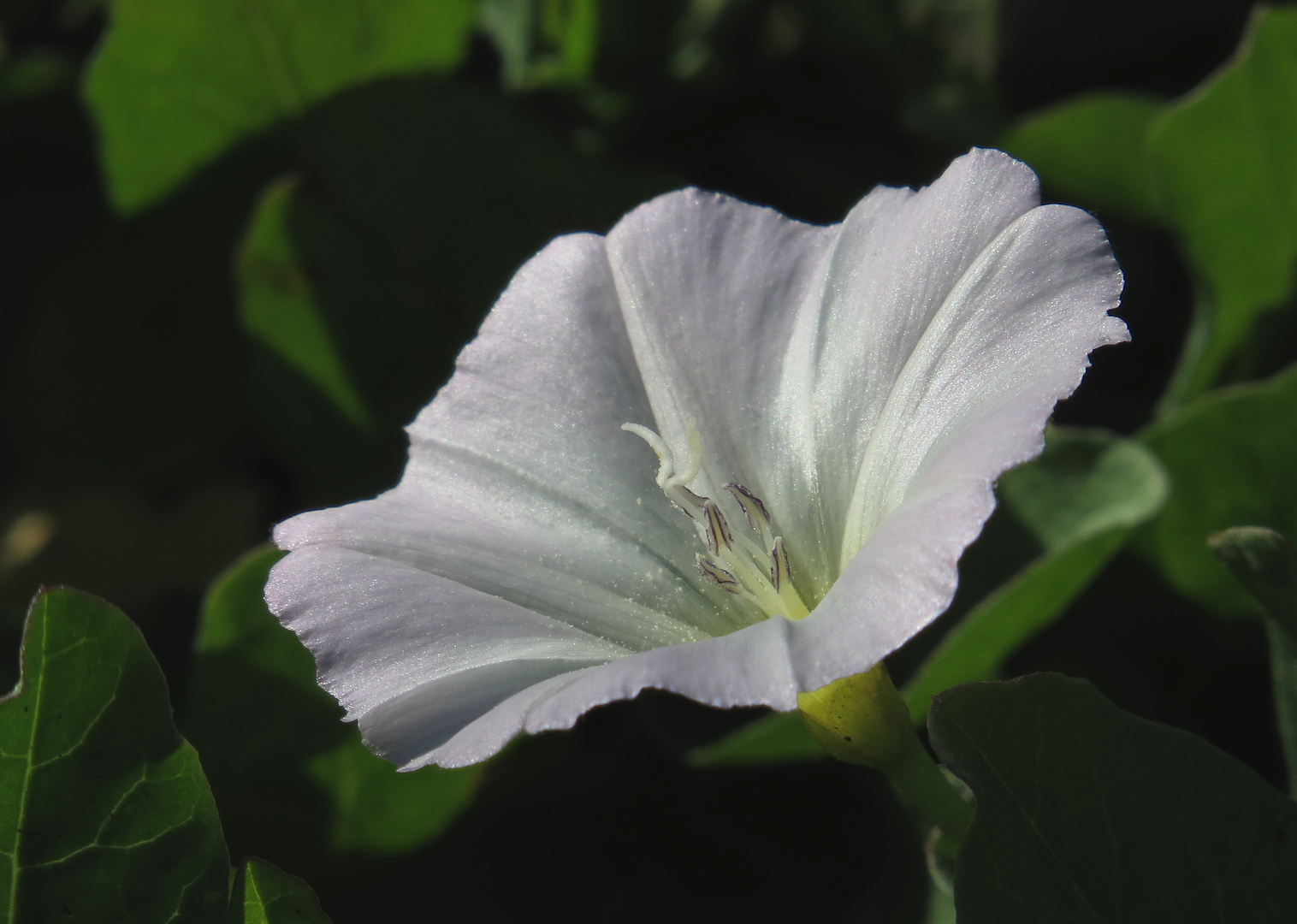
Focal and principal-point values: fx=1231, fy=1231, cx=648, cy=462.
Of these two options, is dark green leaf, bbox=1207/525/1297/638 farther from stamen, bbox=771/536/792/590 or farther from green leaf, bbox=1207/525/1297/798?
stamen, bbox=771/536/792/590

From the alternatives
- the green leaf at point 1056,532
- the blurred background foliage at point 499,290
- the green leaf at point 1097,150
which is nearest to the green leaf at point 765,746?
the blurred background foliage at point 499,290

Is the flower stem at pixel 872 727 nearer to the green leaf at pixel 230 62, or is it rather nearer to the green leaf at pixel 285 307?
the green leaf at pixel 285 307

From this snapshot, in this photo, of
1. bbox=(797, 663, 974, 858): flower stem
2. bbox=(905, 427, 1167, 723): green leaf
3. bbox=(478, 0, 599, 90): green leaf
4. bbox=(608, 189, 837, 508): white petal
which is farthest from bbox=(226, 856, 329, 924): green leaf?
bbox=(478, 0, 599, 90): green leaf

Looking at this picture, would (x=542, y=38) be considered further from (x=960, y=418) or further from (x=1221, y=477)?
(x=960, y=418)

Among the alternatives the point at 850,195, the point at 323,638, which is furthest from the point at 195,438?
the point at 323,638

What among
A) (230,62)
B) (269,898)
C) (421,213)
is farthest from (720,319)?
(230,62)

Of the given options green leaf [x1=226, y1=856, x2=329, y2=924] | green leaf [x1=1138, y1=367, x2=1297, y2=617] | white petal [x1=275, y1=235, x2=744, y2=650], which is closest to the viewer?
green leaf [x1=226, y1=856, x2=329, y2=924]
